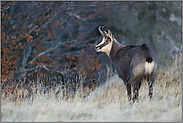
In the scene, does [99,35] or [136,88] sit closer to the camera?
[136,88]

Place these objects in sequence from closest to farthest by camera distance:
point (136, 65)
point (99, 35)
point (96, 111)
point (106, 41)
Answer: point (96, 111) < point (136, 65) < point (106, 41) < point (99, 35)

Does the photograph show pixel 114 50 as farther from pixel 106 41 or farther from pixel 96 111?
pixel 96 111

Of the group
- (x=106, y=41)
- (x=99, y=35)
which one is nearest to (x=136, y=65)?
(x=106, y=41)

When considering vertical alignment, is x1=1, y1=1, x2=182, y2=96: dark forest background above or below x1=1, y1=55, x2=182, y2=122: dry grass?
above

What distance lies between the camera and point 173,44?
9555 mm

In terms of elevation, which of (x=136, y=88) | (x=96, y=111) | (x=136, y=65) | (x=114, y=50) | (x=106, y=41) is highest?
(x=106, y=41)

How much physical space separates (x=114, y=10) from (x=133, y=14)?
893 mm

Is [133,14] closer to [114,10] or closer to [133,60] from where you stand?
[114,10]

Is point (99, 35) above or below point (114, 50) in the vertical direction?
above

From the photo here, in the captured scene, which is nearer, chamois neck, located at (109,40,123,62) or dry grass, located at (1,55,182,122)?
dry grass, located at (1,55,182,122)

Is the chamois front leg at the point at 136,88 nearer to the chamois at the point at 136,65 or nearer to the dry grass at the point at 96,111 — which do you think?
the chamois at the point at 136,65

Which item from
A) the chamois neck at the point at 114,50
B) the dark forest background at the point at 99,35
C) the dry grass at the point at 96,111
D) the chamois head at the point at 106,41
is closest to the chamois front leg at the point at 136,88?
the dry grass at the point at 96,111

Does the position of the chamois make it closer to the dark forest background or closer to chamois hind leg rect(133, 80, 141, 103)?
chamois hind leg rect(133, 80, 141, 103)

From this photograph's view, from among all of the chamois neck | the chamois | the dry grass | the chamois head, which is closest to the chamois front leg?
the chamois
